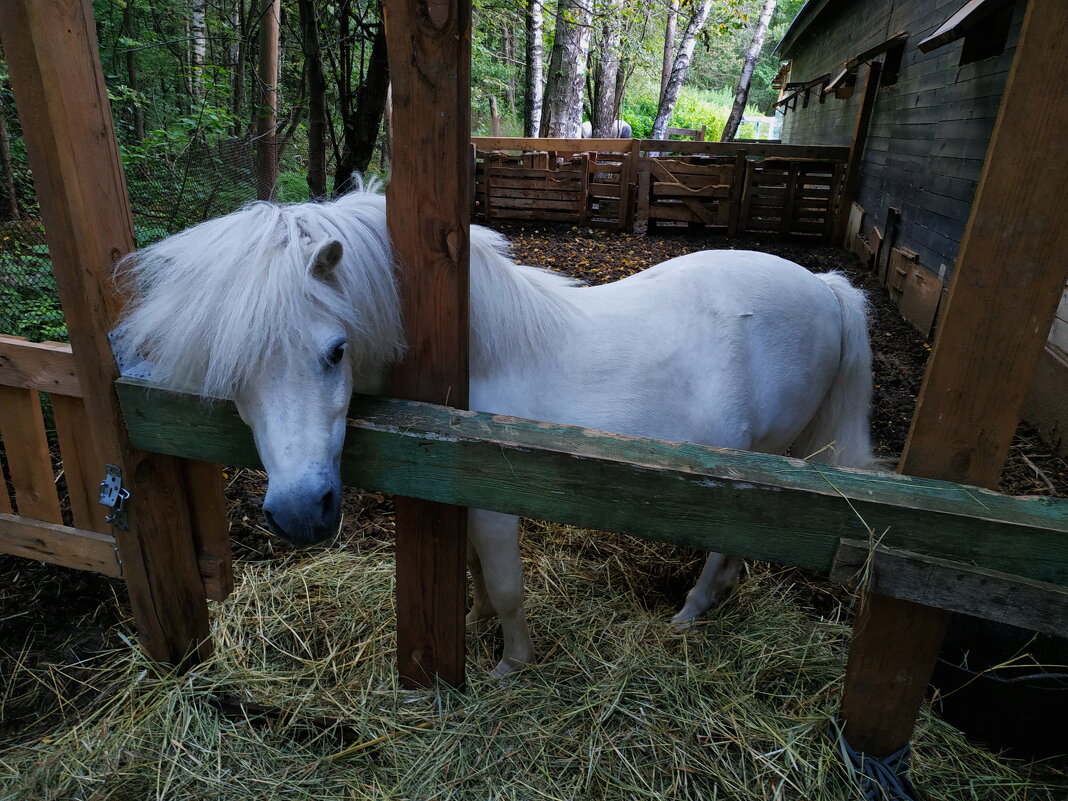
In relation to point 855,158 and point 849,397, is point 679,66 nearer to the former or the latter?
point 855,158

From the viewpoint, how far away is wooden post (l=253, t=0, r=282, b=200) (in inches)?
185

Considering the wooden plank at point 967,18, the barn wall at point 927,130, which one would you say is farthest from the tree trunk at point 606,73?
the wooden plank at point 967,18

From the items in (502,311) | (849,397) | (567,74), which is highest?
(567,74)

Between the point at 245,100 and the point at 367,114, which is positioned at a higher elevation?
the point at 245,100

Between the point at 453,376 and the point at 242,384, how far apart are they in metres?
0.48

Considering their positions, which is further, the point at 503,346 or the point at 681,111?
the point at 681,111

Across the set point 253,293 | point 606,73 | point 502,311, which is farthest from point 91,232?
point 606,73

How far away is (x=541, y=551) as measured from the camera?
2947 millimetres

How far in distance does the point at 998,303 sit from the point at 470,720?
5.73 feet

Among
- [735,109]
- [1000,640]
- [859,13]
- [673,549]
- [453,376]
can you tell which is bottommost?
[673,549]

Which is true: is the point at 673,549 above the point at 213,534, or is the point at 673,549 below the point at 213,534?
below

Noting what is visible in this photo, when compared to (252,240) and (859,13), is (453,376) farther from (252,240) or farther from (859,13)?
(859,13)

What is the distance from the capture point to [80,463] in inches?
86.6

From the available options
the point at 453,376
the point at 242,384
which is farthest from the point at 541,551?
the point at 242,384
